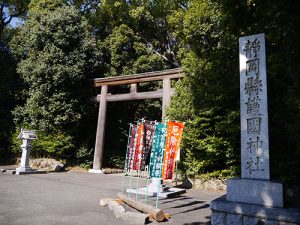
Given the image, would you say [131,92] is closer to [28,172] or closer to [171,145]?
[28,172]

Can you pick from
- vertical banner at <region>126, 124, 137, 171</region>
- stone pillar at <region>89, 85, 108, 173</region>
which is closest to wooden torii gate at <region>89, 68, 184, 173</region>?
stone pillar at <region>89, 85, 108, 173</region>

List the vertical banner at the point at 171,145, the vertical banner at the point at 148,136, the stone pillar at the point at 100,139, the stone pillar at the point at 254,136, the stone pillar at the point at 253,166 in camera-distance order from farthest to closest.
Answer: the stone pillar at the point at 100,139
the vertical banner at the point at 171,145
the vertical banner at the point at 148,136
the stone pillar at the point at 254,136
the stone pillar at the point at 253,166

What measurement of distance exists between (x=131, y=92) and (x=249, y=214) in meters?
10.8

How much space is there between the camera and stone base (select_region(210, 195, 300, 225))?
4377mm

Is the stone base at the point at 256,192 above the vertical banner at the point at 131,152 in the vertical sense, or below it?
below

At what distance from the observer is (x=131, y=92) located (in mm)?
14797

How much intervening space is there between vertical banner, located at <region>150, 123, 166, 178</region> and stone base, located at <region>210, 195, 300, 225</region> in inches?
108

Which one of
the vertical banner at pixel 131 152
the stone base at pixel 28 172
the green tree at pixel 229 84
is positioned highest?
the green tree at pixel 229 84

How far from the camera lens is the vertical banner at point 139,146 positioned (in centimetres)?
768

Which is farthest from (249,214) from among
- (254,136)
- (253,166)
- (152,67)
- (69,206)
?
(152,67)

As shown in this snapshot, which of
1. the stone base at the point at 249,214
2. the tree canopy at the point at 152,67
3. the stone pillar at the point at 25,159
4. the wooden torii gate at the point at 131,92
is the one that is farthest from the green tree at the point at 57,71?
the stone base at the point at 249,214

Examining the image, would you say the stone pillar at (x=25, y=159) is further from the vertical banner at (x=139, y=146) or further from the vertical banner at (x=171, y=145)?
the vertical banner at (x=171, y=145)

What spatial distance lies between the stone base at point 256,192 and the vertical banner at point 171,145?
10.2 ft

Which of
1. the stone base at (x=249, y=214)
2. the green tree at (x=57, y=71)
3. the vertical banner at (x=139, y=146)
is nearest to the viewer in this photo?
the stone base at (x=249, y=214)
